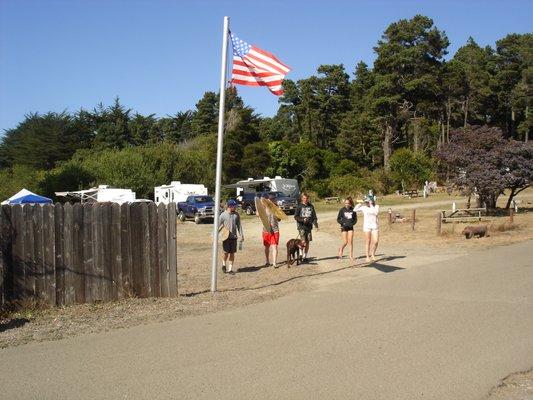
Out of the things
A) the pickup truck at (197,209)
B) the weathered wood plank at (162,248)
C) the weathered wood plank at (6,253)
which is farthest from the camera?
the pickup truck at (197,209)

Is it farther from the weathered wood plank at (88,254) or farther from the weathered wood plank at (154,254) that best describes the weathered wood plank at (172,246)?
the weathered wood plank at (88,254)

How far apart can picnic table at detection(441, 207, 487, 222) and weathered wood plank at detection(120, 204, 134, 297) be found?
18851 millimetres

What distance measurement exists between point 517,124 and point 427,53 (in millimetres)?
20108

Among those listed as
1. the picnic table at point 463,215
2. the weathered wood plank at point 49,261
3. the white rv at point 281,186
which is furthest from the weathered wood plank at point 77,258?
the white rv at point 281,186

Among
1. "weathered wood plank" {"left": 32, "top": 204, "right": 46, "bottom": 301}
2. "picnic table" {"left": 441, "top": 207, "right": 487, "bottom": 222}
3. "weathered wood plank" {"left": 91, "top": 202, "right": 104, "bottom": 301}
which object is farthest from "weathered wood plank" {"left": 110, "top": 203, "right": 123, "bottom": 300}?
"picnic table" {"left": 441, "top": 207, "right": 487, "bottom": 222}

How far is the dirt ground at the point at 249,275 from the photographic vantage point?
7832 mm

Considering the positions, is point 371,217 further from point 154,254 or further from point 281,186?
point 281,186

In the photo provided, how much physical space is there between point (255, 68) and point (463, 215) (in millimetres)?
19654

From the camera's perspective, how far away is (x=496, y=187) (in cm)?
2611

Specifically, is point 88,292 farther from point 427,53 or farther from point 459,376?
point 427,53

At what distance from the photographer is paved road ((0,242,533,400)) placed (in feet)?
16.8

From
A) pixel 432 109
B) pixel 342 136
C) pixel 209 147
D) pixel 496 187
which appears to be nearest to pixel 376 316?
pixel 496 187

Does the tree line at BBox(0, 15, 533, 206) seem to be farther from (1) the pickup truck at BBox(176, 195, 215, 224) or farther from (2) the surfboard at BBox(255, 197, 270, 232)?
(2) the surfboard at BBox(255, 197, 270, 232)

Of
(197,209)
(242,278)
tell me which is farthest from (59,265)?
(197,209)
